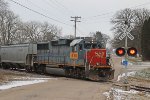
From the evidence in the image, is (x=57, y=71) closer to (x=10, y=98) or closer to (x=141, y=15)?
(x=10, y=98)

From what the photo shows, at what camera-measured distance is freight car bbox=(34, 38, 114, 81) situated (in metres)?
28.0

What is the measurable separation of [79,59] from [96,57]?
1.57 m

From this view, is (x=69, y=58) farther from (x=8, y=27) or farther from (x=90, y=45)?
(x=8, y=27)

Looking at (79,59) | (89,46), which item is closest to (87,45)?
(89,46)

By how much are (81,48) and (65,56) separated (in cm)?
276

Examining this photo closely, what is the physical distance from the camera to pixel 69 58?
100 ft

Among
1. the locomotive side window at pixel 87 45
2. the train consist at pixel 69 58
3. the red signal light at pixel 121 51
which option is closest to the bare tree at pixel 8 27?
the train consist at pixel 69 58

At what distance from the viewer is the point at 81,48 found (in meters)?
28.9

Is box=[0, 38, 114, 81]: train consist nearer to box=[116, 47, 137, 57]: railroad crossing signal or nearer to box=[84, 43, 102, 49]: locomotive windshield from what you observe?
box=[84, 43, 102, 49]: locomotive windshield

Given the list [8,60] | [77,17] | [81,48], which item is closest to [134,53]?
[81,48]

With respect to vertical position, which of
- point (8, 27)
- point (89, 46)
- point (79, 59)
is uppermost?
point (8, 27)

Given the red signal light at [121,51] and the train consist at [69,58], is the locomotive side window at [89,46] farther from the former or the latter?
the red signal light at [121,51]

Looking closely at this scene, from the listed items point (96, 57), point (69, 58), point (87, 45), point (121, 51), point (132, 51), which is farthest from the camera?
point (69, 58)

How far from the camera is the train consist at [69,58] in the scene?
92.0 ft
